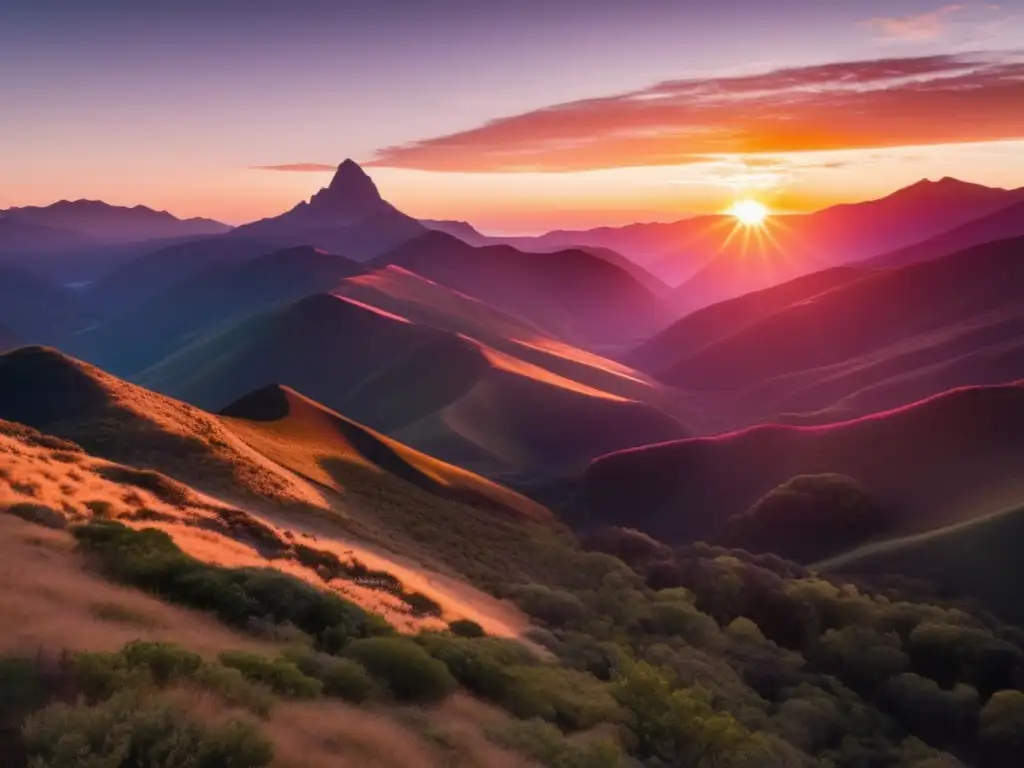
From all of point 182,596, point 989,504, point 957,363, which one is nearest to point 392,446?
point 182,596

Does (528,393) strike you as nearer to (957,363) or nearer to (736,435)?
(736,435)

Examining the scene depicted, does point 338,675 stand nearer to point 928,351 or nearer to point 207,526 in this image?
point 207,526

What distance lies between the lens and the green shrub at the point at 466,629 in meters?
23.7

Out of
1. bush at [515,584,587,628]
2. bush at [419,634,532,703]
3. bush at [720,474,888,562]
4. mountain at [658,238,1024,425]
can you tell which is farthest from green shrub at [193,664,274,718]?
mountain at [658,238,1024,425]

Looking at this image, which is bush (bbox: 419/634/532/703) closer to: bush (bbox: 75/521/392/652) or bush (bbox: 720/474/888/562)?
bush (bbox: 75/521/392/652)

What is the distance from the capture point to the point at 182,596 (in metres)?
17.2

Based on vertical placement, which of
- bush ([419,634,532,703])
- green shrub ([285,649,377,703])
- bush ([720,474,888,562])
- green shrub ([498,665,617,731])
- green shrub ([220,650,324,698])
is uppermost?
green shrub ([220,650,324,698])

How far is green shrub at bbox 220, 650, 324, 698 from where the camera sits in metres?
13.3

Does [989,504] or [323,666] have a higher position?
[323,666]

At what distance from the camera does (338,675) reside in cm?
1479

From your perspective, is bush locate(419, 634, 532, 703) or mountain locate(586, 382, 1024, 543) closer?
bush locate(419, 634, 532, 703)

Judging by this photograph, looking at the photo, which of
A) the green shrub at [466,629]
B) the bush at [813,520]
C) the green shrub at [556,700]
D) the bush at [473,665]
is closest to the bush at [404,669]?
the bush at [473,665]

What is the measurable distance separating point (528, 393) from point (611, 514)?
188 ft

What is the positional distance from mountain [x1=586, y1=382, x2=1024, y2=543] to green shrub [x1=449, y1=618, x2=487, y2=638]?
58.0 metres
